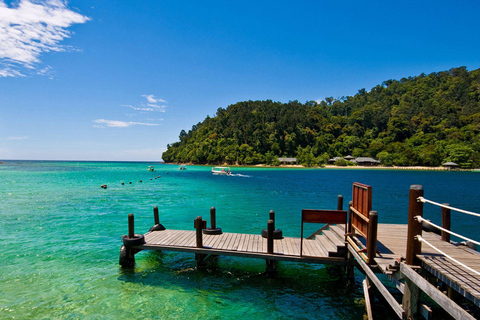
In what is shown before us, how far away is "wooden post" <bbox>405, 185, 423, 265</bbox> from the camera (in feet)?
18.1

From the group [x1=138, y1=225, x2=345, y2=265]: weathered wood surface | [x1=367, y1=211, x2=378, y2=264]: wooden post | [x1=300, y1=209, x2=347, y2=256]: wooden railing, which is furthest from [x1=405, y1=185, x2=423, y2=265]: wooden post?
[x1=138, y1=225, x2=345, y2=265]: weathered wood surface

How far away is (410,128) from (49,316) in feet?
636

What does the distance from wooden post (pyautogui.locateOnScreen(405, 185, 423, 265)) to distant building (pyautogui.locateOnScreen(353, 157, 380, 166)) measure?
156 metres

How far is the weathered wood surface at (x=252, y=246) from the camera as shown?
9.50 meters

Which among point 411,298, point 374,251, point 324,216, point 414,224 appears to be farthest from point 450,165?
point 414,224

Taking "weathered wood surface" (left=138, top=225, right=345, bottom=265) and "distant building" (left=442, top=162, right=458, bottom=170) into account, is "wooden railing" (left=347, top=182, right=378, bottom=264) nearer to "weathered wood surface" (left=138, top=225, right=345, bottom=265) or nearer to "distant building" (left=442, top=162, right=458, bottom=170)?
"weathered wood surface" (left=138, top=225, right=345, bottom=265)

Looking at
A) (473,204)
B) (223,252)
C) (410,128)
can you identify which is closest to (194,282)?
(223,252)

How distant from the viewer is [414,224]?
18.3 feet

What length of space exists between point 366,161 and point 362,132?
141 feet

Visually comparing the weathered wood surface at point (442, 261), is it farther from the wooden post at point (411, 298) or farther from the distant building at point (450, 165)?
the distant building at point (450, 165)

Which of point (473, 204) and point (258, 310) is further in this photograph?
point (473, 204)

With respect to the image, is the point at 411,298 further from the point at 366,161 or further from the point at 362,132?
the point at 362,132

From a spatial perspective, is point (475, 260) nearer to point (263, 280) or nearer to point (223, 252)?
point (263, 280)

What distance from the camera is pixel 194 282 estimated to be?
33.6ft
